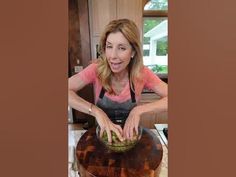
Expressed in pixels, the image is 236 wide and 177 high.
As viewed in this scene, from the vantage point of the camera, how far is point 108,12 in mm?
471

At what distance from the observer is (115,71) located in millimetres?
525

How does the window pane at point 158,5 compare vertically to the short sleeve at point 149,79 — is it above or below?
above

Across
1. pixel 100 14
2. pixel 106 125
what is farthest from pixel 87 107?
pixel 100 14

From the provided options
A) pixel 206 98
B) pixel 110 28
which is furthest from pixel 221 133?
pixel 110 28

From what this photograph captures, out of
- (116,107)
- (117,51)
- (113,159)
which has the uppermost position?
(117,51)

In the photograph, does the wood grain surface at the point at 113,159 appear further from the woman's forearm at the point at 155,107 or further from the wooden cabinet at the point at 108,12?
the wooden cabinet at the point at 108,12

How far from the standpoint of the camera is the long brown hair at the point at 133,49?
487 mm

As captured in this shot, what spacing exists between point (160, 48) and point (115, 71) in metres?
0.11

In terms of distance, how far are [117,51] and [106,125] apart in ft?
0.52

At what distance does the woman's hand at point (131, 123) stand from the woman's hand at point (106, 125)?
0.5 inches

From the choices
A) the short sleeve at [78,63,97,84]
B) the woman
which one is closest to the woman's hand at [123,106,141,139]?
the woman

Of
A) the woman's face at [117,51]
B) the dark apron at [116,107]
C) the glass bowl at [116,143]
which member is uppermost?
the woman's face at [117,51]

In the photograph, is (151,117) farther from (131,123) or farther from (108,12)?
(108,12)

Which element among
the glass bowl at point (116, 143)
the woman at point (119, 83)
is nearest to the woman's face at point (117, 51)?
the woman at point (119, 83)
